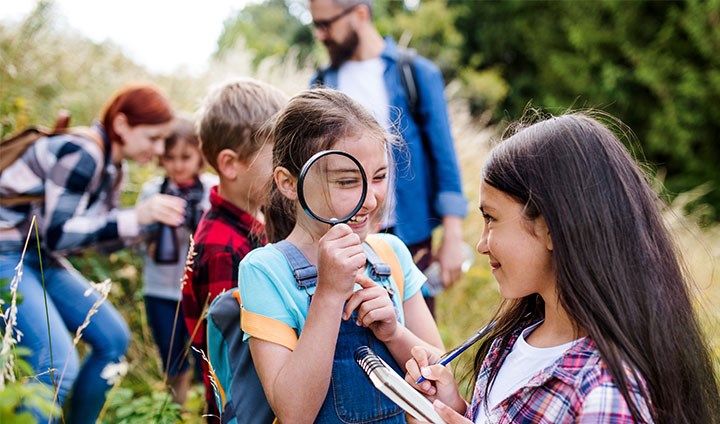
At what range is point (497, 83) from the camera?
1169 cm

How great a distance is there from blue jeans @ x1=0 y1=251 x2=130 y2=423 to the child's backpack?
45.6 inches

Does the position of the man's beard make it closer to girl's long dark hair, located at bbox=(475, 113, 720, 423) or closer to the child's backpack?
the child's backpack

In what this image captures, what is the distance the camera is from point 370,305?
63.1 inches

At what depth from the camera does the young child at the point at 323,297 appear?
152 centimetres

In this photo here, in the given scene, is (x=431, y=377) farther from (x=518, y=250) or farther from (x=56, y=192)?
(x=56, y=192)

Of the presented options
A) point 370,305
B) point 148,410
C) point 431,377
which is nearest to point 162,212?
point 148,410

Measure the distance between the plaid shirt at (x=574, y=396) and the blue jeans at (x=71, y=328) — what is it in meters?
1.98

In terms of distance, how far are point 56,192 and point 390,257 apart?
177cm

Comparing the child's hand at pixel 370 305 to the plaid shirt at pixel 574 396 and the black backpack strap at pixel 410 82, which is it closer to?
the plaid shirt at pixel 574 396

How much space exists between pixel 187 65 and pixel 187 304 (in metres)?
5.36

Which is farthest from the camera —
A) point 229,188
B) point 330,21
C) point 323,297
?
point 330,21

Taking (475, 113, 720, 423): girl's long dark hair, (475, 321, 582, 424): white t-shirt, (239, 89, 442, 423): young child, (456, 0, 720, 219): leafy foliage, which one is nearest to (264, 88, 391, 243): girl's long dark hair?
(239, 89, 442, 423): young child

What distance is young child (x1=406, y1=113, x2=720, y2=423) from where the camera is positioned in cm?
142

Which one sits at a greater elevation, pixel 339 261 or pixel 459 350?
pixel 339 261
